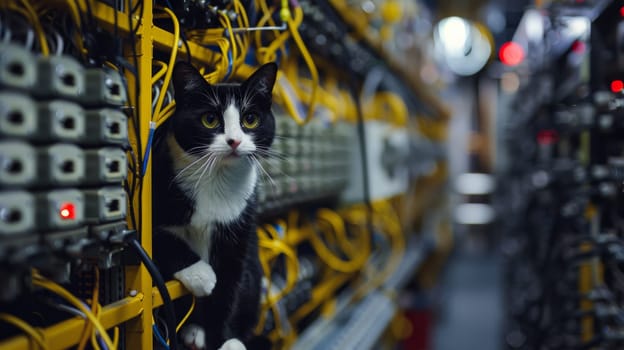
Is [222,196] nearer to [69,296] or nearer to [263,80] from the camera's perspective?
[263,80]

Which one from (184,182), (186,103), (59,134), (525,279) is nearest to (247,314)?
(184,182)

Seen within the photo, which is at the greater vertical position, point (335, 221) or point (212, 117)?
point (212, 117)

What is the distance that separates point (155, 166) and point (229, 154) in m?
0.13

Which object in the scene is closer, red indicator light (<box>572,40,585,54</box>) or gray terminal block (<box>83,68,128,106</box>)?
gray terminal block (<box>83,68,128,106</box>)

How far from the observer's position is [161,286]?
0.89 metres

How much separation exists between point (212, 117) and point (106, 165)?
23 cm

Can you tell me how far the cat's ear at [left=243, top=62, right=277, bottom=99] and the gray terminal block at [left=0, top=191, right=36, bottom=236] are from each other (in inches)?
17.6

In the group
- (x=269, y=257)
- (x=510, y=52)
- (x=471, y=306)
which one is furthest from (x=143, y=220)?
(x=510, y=52)

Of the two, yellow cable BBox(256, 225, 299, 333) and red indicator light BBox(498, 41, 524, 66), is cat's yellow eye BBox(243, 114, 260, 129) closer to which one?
yellow cable BBox(256, 225, 299, 333)

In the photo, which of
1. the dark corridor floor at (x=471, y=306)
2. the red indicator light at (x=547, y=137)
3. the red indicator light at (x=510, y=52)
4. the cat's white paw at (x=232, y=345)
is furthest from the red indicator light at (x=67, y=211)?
the red indicator light at (x=510, y=52)

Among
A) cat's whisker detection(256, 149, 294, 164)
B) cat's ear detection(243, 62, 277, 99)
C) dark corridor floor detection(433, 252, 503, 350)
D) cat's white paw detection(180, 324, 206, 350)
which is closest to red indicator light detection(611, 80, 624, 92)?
cat's whisker detection(256, 149, 294, 164)

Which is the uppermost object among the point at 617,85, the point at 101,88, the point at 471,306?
→ the point at 617,85

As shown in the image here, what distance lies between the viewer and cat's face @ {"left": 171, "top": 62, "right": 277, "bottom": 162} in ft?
3.03

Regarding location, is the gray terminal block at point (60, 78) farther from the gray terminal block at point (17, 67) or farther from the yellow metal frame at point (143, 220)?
the yellow metal frame at point (143, 220)
